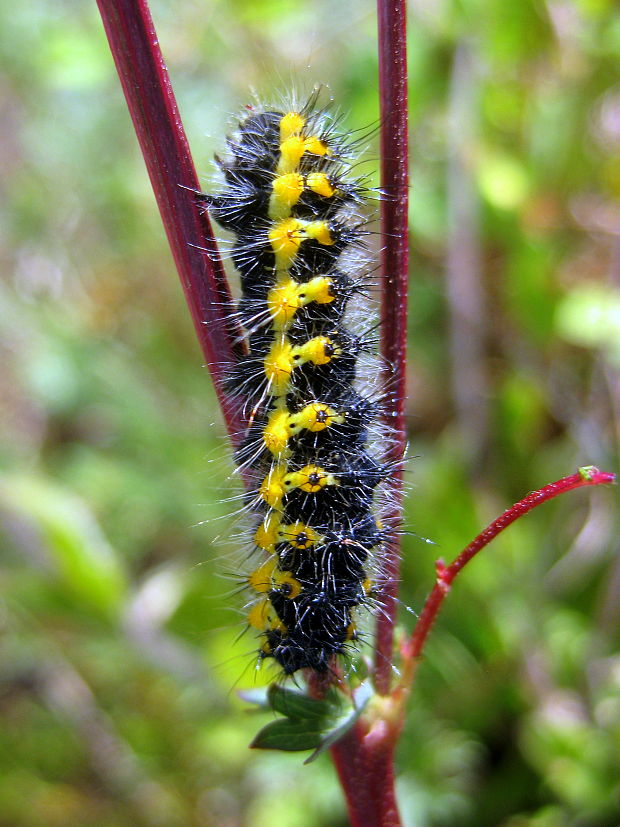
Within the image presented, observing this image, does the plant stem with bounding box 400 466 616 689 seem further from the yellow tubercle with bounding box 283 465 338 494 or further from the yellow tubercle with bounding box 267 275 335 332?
the yellow tubercle with bounding box 267 275 335 332

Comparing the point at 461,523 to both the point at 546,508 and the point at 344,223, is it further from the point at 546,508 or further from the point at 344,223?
the point at 344,223

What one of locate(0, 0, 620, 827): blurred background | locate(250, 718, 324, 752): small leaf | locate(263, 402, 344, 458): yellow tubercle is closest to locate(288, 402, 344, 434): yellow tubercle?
locate(263, 402, 344, 458): yellow tubercle

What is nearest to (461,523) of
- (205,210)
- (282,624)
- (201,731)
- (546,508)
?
(546,508)

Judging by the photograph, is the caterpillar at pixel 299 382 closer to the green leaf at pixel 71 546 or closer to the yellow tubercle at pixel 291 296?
the yellow tubercle at pixel 291 296

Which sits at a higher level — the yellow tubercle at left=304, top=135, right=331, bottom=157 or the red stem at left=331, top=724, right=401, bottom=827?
the yellow tubercle at left=304, top=135, right=331, bottom=157

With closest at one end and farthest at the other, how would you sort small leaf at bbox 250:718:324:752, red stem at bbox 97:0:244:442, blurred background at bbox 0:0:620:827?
1. red stem at bbox 97:0:244:442
2. small leaf at bbox 250:718:324:752
3. blurred background at bbox 0:0:620:827
